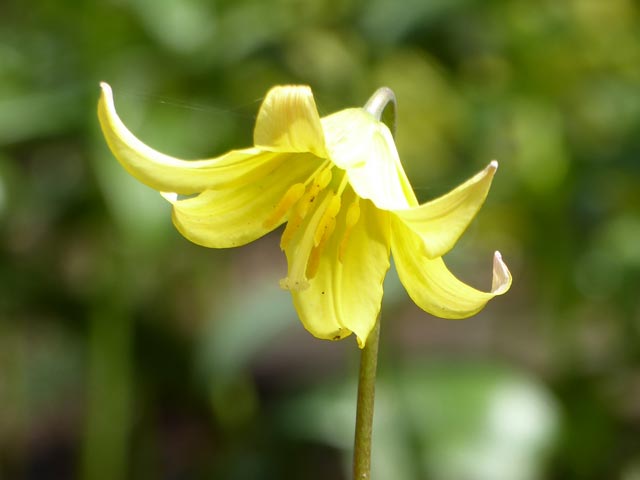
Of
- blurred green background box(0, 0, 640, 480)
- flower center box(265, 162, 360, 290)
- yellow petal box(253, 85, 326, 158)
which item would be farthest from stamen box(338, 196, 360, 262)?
blurred green background box(0, 0, 640, 480)

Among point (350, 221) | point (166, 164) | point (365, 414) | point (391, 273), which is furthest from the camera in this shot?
point (391, 273)

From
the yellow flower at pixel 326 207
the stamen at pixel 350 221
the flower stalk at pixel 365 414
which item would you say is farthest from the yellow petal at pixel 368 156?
the flower stalk at pixel 365 414

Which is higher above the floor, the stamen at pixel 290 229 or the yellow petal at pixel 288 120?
the yellow petal at pixel 288 120

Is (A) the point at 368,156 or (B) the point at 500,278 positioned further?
(A) the point at 368,156

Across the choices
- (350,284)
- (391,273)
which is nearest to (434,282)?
(350,284)

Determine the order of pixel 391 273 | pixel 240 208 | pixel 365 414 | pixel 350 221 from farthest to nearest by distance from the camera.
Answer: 1. pixel 391 273
2. pixel 240 208
3. pixel 350 221
4. pixel 365 414

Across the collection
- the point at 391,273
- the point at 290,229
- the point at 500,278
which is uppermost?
the point at 391,273

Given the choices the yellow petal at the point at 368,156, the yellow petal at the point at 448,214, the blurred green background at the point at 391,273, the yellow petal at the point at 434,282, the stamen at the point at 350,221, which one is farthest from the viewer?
the blurred green background at the point at 391,273

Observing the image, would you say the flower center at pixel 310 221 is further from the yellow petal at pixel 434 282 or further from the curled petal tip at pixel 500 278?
the curled petal tip at pixel 500 278

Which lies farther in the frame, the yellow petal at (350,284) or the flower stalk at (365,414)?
the yellow petal at (350,284)

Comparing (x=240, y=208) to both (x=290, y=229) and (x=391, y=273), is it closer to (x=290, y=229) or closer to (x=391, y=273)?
(x=290, y=229)
